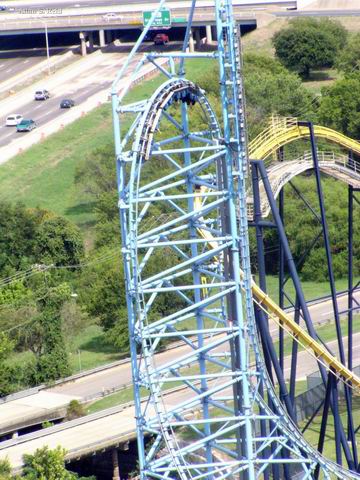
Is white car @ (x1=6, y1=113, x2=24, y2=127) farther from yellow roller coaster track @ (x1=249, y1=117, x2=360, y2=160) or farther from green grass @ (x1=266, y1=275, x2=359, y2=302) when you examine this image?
yellow roller coaster track @ (x1=249, y1=117, x2=360, y2=160)

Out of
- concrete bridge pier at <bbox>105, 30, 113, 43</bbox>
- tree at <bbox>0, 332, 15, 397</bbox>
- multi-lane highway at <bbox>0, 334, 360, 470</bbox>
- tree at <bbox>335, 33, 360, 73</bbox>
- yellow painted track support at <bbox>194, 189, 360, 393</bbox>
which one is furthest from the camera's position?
concrete bridge pier at <bbox>105, 30, 113, 43</bbox>

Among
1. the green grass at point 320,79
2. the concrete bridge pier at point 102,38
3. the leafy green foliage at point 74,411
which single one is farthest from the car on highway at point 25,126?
the leafy green foliage at point 74,411

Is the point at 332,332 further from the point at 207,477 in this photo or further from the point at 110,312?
the point at 207,477

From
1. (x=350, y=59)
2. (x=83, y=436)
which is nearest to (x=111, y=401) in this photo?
(x=83, y=436)

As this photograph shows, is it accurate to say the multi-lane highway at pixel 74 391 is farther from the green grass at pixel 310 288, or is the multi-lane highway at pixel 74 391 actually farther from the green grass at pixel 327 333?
the green grass at pixel 310 288

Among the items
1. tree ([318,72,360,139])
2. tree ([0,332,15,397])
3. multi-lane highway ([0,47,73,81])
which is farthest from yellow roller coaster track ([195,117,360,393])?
multi-lane highway ([0,47,73,81])

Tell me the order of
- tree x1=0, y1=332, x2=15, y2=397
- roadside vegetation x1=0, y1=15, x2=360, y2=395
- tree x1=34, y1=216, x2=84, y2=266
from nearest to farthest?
tree x1=0, y1=332, x2=15, y2=397 < roadside vegetation x1=0, y1=15, x2=360, y2=395 < tree x1=34, y1=216, x2=84, y2=266

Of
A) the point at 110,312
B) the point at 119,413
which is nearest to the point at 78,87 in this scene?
the point at 110,312
